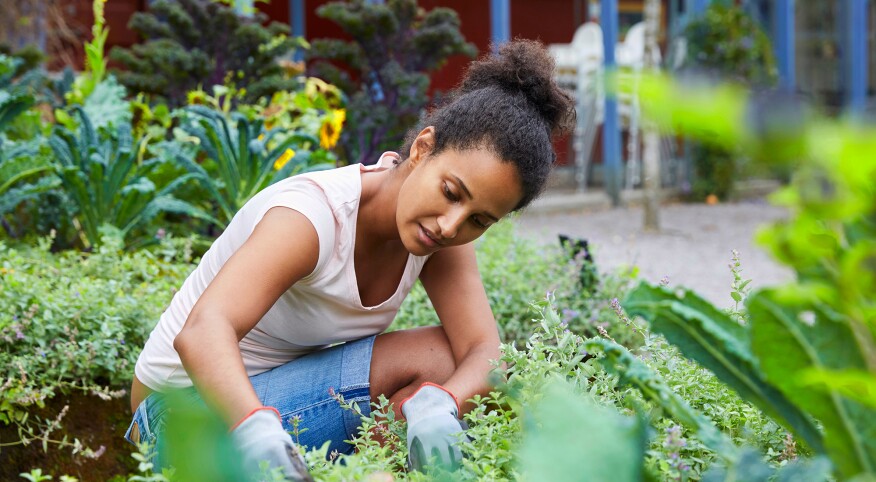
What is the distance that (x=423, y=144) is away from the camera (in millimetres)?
1771

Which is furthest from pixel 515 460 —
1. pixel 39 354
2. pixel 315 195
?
pixel 39 354

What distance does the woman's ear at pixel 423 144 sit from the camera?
69.2 inches

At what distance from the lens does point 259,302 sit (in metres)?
1.53

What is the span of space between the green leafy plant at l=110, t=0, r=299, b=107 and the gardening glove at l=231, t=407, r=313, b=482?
343 cm

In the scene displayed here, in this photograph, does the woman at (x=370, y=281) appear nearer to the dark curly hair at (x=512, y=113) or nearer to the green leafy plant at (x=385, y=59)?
the dark curly hair at (x=512, y=113)

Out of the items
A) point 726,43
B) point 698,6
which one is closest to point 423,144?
point 726,43

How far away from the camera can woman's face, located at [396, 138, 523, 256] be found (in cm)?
163

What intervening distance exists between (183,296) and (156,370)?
148 millimetres

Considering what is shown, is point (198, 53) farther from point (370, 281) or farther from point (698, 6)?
point (698, 6)

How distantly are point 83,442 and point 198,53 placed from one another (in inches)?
103

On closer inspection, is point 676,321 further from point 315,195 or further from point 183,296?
point 183,296

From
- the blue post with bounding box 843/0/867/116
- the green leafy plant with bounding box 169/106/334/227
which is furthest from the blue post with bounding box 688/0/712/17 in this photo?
the green leafy plant with bounding box 169/106/334/227

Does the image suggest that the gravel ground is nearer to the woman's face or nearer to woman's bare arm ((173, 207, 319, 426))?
the woman's face

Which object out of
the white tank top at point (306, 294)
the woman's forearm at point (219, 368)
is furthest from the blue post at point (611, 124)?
the woman's forearm at point (219, 368)
